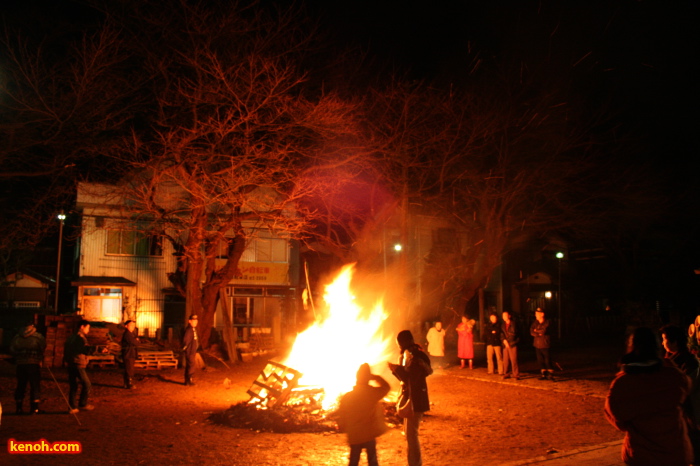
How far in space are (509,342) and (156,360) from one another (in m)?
11.1

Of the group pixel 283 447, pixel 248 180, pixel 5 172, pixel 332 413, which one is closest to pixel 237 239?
pixel 248 180

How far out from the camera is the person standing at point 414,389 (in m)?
6.50

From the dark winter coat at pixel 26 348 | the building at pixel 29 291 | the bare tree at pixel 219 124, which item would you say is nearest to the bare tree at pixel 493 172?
the bare tree at pixel 219 124

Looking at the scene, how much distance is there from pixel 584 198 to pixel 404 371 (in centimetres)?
1699

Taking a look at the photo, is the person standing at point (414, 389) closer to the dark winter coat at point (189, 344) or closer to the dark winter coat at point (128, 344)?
the dark winter coat at point (189, 344)

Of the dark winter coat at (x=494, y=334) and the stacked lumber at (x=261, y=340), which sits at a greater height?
the dark winter coat at (x=494, y=334)

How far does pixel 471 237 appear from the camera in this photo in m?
22.6

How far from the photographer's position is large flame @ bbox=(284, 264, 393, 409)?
11.3 meters

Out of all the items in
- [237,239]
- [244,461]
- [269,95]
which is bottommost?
[244,461]

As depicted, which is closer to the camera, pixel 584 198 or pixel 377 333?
pixel 377 333

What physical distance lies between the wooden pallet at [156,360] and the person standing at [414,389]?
1351cm

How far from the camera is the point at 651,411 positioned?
3920 mm

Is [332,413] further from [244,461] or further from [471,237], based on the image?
[471,237]

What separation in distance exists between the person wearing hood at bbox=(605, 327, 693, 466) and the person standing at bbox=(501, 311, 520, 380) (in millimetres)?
10652
